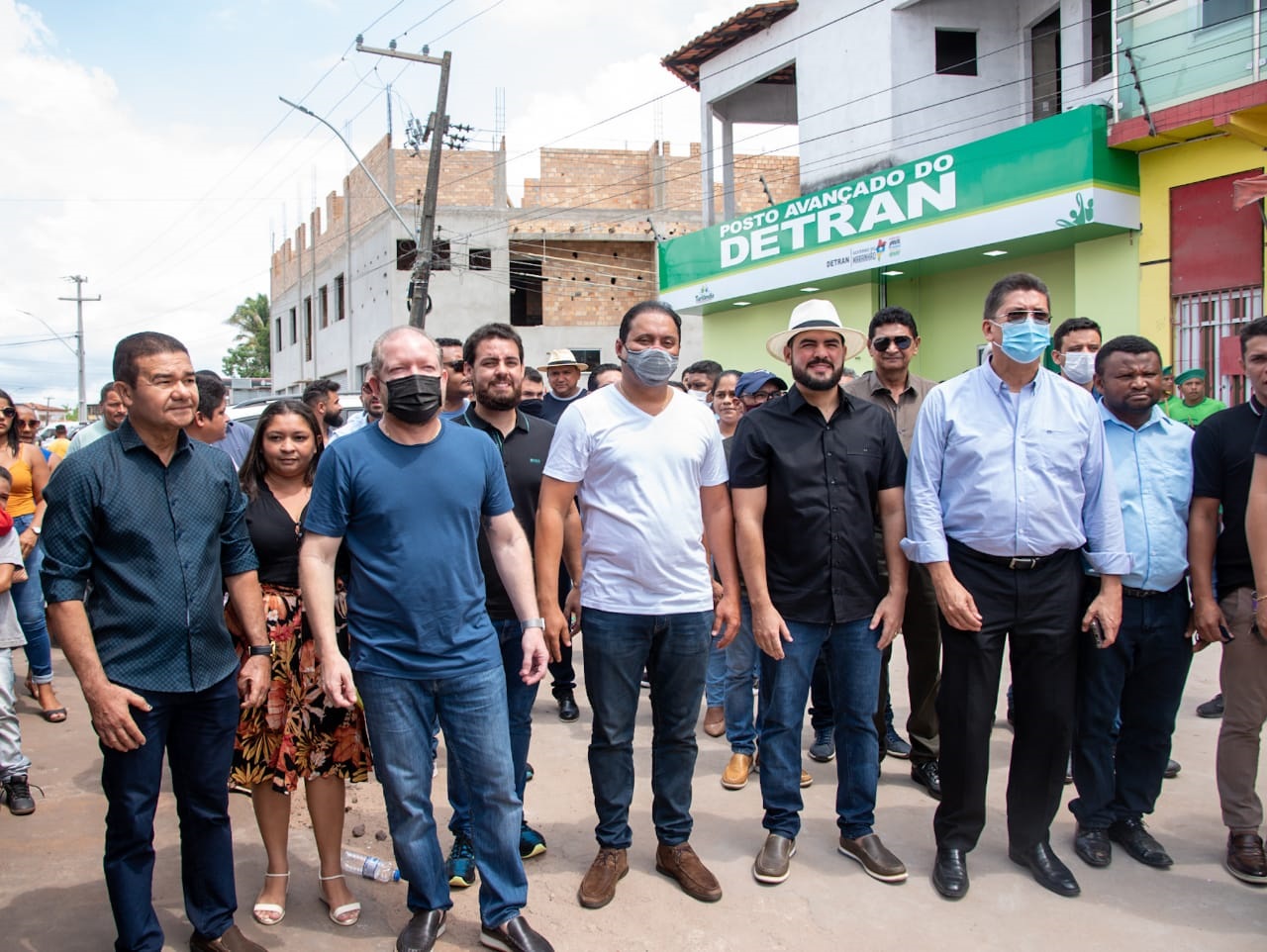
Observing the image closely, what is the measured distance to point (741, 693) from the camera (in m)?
4.99

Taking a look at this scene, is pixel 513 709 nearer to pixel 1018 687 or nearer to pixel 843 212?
pixel 1018 687

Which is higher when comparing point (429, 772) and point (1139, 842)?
point (429, 772)

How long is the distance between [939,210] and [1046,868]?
35.7 feet

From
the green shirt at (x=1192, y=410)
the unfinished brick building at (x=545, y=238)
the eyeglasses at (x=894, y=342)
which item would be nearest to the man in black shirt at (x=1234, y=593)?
the eyeglasses at (x=894, y=342)

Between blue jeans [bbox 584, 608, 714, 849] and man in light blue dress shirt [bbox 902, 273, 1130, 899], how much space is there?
963 mm

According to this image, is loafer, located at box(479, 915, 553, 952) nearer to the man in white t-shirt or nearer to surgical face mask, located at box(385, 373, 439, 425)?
the man in white t-shirt

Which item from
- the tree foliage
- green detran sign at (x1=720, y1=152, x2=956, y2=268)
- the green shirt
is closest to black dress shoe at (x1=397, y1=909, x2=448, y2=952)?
the green shirt

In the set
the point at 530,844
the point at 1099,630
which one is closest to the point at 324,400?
the point at 530,844

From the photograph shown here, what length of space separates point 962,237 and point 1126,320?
2.29 m

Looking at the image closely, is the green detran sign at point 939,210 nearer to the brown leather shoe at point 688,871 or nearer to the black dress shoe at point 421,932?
the brown leather shoe at point 688,871

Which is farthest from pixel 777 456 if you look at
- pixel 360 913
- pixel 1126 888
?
pixel 360 913

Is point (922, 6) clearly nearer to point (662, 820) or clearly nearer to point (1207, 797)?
point (1207, 797)

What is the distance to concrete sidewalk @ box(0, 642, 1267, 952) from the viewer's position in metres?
3.29

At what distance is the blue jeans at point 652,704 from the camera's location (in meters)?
3.59
